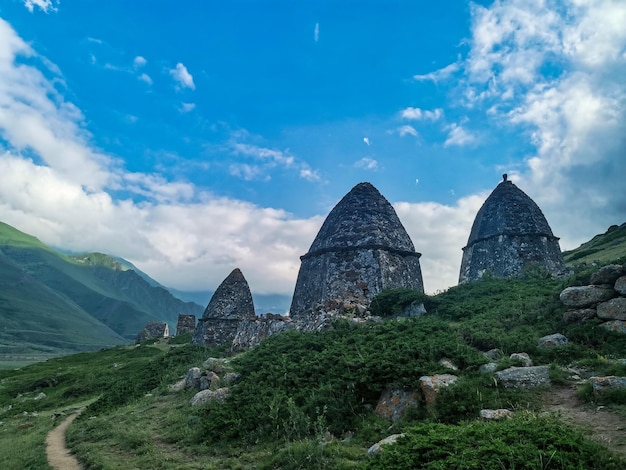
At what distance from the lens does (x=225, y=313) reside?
3238cm

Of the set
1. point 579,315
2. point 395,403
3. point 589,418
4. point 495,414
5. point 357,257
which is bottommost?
point 395,403

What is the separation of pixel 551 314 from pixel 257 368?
9.00 metres

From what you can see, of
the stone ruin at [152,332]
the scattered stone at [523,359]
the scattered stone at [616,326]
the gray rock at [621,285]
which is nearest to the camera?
the scattered stone at [523,359]

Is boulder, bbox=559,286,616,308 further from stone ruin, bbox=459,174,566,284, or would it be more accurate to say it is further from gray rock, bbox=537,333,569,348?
stone ruin, bbox=459,174,566,284

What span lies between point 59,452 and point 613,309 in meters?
15.1

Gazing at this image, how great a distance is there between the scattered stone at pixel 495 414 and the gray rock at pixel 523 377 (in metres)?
1.27

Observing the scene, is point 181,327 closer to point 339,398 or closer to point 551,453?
point 339,398

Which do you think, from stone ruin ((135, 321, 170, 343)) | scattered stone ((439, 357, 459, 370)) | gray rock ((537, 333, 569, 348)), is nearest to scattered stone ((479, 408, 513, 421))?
scattered stone ((439, 357, 459, 370))

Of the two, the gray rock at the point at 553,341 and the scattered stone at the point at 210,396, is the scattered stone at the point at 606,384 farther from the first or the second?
the scattered stone at the point at 210,396

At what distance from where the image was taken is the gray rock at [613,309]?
10.4 m

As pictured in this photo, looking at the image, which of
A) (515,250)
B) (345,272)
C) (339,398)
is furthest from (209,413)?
(515,250)

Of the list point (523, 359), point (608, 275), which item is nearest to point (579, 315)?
point (608, 275)

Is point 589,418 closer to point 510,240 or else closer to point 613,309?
point 613,309

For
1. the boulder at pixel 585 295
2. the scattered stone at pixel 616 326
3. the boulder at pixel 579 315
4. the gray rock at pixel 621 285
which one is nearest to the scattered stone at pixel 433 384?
the scattered stone at pixel 616 326
